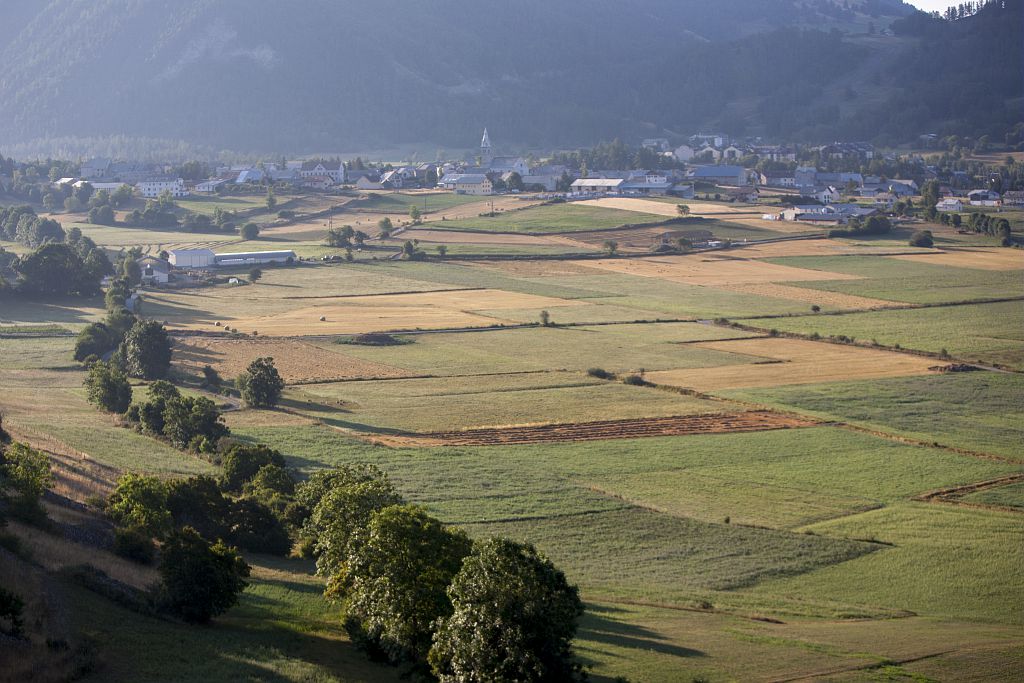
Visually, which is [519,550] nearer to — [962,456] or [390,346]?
[962,456]

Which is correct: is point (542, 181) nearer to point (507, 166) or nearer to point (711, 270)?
point (507, 166)

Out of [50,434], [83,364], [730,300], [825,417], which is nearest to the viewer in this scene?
[50,434]

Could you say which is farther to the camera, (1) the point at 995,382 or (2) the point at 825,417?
(1) the point at 995,382

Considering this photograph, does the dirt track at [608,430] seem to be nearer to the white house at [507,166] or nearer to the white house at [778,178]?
the white house at [778,178]

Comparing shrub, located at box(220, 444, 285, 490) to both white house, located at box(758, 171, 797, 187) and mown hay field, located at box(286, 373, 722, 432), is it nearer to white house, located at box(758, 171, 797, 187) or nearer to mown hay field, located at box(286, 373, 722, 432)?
mown hay field, located at box(286, 373, 722, 432)

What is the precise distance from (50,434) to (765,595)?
19.8 metres

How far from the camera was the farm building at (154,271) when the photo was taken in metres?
67.9

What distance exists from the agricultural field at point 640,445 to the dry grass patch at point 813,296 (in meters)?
0.36

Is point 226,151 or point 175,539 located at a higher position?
point 226,151

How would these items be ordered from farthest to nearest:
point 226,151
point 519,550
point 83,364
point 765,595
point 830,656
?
1. point 226,151
2. point 83,364
3. point 765,595
4. point 830,656
5. point 519,550

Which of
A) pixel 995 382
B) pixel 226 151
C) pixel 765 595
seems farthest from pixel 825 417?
pixel 226 151

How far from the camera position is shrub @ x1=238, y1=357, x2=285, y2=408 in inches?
1528

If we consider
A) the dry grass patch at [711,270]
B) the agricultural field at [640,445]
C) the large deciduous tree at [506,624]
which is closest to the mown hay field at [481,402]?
the agricultural field at [640,445]

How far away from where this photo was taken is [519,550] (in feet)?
58.1
